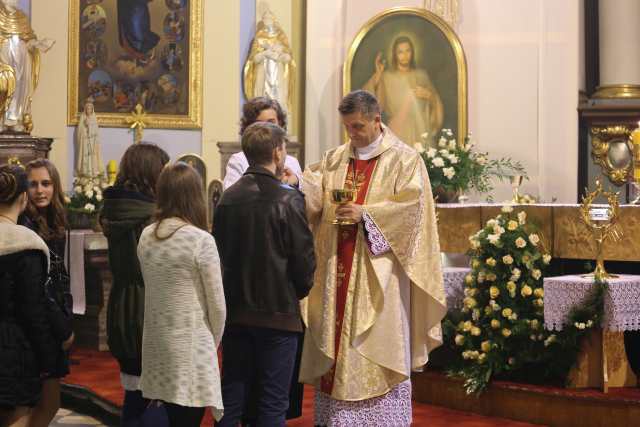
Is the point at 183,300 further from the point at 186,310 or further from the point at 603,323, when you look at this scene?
the point at 603,323

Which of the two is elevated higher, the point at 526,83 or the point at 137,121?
the point at 526,83

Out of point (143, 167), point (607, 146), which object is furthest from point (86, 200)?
point (143, 167)

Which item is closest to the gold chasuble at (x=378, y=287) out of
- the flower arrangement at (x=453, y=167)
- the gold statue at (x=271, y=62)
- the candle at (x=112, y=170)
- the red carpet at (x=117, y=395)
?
the red carpet at (x=117, y=395)

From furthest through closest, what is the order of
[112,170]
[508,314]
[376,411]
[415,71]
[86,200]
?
1. [415,71]
2. [112,170]
3. [86,200]
4. [508,314]
5. [376,411]

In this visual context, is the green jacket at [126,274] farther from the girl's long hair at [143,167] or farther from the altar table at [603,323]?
the altar table at [603,323]

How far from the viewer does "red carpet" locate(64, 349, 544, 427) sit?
5887 millimetres

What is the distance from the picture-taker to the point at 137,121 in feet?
37.8

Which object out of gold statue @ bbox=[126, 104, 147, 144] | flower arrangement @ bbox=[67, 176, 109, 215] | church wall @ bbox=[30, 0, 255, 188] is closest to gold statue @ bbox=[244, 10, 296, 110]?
church wall @ bbox=[30, 0, 255, 188]

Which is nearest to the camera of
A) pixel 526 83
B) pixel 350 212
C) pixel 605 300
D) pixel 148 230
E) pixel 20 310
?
pixel 148 230

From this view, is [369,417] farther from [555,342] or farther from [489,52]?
[489,52]

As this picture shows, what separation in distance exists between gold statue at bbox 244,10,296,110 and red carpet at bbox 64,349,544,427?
13.3 ft

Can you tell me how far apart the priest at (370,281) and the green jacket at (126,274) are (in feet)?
3.20

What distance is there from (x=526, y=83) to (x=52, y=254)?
726 centimetres

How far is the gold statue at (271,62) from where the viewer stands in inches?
458
